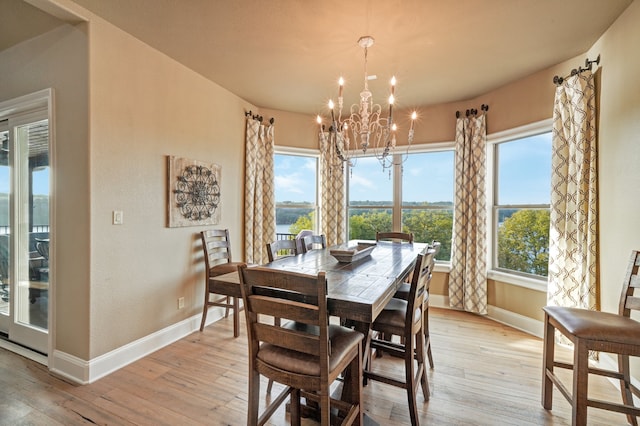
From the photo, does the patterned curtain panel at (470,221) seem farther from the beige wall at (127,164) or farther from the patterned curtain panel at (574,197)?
the patterned curtain panel at (574,197)

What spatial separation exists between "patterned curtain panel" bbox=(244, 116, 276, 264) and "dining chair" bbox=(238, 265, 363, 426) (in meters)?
2.53

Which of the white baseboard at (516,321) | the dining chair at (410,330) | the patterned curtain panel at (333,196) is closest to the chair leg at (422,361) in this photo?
the dining chair at (410,330)

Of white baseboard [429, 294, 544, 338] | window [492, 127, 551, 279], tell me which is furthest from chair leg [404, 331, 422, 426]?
window [492, 127, 551, 279]

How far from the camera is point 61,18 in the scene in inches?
83.1

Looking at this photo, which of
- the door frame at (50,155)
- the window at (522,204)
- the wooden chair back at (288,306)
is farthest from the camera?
the window at (522,204)

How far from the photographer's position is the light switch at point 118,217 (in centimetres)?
235

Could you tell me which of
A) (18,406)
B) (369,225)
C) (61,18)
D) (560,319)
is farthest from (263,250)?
(560,319)

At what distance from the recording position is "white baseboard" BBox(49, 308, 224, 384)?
2174mm

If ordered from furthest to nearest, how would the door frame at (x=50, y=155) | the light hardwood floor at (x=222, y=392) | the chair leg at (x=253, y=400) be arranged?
the door frame at (x=50, y=155) < the light hardwood floor at (x=222, y=392) < the chair leg at (x=253, y=400)

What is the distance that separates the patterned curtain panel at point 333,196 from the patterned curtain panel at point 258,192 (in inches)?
31.8

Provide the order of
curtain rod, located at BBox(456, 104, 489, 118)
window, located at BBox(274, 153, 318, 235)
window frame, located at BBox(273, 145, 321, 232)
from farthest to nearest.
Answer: window, located at BBox(274, 153, 318, 235) → window frame, located at BBox(273, 145, 321, 232) → curtain rod, located at BBox(456, 104, 489, 118)

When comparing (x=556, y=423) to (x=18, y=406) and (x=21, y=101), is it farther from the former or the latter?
(x=21, y=101)

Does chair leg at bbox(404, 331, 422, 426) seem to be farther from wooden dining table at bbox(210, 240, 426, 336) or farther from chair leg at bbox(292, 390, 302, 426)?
chair leg at bbox(292, 390, 302, 426)

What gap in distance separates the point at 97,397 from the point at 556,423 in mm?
3038
